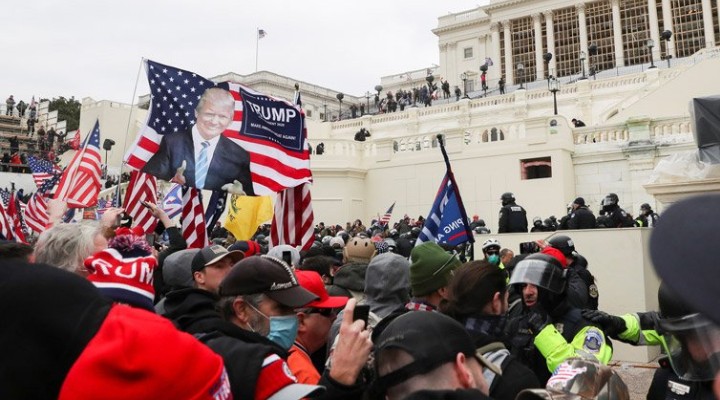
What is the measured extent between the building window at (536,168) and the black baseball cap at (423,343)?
17659 mm

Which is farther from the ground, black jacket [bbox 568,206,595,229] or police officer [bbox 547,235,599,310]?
black jacket [bbox 568,206,595,229]

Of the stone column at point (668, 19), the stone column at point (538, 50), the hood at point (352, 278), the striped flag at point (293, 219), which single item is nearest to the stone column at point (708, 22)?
the stone column at point (668, 19)

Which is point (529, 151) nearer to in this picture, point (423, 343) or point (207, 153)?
point (207, 153)

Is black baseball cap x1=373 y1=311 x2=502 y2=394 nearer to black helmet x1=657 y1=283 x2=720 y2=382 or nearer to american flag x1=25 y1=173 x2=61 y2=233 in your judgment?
black helmet x1=657 y1=283 x2=720 y2=382

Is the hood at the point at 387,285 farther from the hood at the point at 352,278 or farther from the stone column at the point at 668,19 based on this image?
the stone column at the point at 668,19

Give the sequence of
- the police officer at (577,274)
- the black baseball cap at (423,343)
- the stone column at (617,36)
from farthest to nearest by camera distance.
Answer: the stone column at (617,36)
the police officer at (577,274)
the black baseball cap at (423,343)

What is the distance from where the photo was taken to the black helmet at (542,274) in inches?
140

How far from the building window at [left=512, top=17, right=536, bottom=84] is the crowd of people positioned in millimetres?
60043

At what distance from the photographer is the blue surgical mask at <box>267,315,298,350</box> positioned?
8.91 ft

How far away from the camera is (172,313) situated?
2.82 metres

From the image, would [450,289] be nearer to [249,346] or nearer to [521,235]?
[249,346]

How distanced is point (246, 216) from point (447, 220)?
429cm

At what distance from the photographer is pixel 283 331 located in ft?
9.00

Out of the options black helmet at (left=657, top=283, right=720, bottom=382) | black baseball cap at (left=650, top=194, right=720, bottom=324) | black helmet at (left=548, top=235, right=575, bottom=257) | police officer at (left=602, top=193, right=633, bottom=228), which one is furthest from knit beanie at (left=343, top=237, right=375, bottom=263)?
police officer at (left=602, top=193, right=633, bottom=228)
